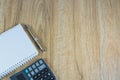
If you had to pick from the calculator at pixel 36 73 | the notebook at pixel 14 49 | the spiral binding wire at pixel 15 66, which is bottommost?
the calculator at pixel 36 73

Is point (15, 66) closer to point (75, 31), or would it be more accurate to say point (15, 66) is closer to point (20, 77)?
point (20, 77)

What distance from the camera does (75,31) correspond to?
956mm

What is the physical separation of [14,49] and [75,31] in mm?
234

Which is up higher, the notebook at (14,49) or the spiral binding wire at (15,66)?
the notebook at (14,49)

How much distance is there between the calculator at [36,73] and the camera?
34.3 inches

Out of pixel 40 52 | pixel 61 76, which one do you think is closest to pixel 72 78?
pixel 61 76

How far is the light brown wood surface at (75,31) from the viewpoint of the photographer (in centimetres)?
89

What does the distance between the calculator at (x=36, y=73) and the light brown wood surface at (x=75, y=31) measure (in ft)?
0.07

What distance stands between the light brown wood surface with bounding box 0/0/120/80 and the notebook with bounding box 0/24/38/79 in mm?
24

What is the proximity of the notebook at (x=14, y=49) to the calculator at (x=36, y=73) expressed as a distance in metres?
0.03

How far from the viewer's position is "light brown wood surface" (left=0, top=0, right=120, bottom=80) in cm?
89

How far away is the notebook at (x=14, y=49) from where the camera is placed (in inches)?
35.2

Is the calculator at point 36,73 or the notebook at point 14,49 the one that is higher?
the notebook at point 14,49

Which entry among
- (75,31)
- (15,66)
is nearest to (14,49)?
(15,66)
